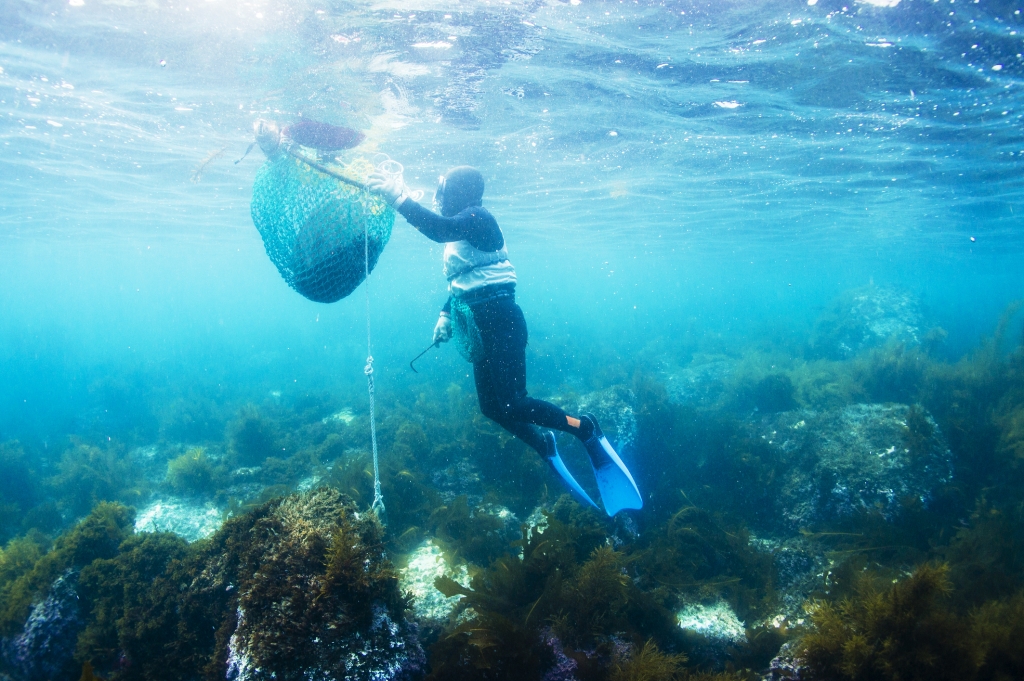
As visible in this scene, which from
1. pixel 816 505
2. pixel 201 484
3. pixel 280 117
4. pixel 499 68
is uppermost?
pixel 499 68

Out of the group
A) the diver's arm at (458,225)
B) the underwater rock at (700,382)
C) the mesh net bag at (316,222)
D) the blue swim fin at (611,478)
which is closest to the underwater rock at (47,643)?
the mesh net bag at (316,222)

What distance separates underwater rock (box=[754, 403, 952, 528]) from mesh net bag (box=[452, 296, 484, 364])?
18.6 ft

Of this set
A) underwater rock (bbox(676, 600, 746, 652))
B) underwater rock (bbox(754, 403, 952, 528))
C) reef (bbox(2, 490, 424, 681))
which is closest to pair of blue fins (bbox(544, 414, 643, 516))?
underwater rock (bbox(676, 600, 746, 652))

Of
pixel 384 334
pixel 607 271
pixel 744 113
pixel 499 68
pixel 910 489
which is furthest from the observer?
pixel 607 271

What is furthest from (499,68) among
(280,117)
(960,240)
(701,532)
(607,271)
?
(607,271)

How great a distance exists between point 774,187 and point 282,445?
69.9 feet

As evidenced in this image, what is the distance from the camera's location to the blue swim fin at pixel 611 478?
18.7ft

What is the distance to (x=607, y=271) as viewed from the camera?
62531mm

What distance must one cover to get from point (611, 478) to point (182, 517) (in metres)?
8.77

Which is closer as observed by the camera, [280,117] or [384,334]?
[280,117]

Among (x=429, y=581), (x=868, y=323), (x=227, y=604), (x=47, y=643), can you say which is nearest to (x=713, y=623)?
(x=429, y=581)

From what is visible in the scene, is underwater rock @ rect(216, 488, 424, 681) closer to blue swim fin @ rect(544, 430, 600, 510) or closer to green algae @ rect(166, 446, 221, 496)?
blue swim fin @ rect(544, 430, 600, 510)

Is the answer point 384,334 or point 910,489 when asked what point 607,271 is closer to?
point 384,334

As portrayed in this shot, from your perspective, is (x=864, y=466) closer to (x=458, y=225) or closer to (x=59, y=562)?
(x=458, y=225)
